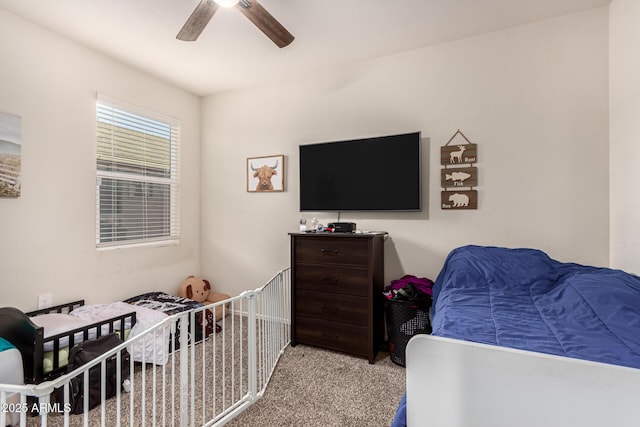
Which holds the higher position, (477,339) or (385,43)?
(385,43)

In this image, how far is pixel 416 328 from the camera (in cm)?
227

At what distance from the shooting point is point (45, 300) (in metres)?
2.36

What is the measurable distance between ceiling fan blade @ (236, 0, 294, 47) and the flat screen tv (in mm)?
1032

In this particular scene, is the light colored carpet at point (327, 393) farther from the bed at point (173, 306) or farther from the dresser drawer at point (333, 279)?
the bed at point (173, 306)

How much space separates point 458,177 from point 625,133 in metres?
1.00

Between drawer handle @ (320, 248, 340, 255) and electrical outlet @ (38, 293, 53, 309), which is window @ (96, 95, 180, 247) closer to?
electrical outlet @ (38, 293, 53, 309)

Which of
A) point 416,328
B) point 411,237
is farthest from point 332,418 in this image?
point 411,237

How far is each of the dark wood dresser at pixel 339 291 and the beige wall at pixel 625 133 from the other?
5.13 feet

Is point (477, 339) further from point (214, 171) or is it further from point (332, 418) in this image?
point (214, 171)

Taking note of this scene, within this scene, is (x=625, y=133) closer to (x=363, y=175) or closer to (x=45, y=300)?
(x=363, y=175)

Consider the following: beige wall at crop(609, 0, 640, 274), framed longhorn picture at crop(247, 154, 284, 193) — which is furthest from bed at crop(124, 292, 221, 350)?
beige wall at crop(609, 0, 640, 274)

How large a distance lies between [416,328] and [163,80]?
3.49 metres

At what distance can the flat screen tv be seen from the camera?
2553 mm

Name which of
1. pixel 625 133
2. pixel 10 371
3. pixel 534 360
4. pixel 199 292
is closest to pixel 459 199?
pixel 625 133
